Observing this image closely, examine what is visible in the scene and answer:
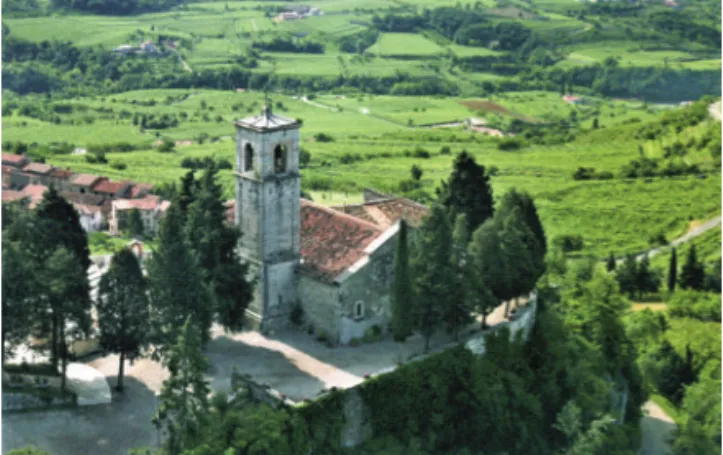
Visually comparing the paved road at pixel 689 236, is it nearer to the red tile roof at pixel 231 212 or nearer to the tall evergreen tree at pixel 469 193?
the tall evergreen tree at pixel 469 193

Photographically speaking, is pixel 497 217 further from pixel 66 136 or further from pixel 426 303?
pixel 66 136

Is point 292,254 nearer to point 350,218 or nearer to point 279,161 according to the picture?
point 350,218

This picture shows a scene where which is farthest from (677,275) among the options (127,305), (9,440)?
(9,440)

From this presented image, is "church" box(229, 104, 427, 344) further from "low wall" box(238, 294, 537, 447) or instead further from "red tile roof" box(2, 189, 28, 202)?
"red tile roof" box(2, 189, 28, 202)

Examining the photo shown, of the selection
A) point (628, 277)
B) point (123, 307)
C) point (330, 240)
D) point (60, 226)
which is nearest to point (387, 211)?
point (330, 240)

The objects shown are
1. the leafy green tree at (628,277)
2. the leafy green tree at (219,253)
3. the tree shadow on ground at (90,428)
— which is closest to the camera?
the tree shadow on ground at (90,428)

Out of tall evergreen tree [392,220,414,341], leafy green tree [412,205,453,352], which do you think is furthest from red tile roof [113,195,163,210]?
leafy green tree [412,205,453,352]

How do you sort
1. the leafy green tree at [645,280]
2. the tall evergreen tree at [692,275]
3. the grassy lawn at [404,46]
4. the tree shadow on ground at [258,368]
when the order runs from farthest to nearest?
1. the grassy lawn at [404,46]
2. the tall evergreen tree at [692,275]
3. the leafy green tree at [645,280]
4. the tree shadow on ground at [258,368]

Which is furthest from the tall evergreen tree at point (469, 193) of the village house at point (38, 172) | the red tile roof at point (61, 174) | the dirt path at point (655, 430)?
the red tile roof at point (61, 174)
